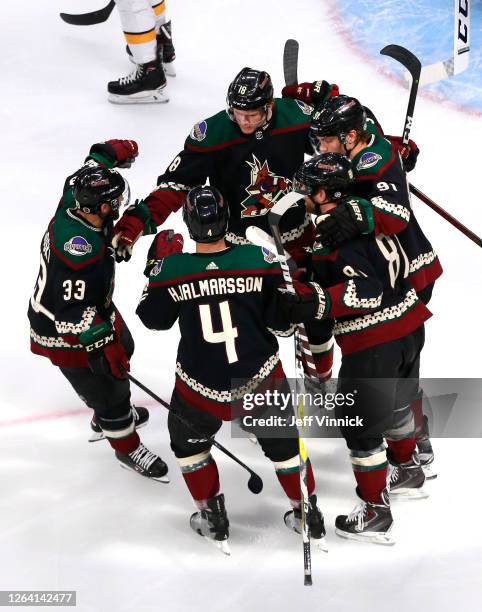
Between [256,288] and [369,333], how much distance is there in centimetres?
44

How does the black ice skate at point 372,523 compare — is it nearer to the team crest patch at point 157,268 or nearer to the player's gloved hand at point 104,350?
the player's gloved hand at point 104,350

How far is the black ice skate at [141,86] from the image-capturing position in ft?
18.1

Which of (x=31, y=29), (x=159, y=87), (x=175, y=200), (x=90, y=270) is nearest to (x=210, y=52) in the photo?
(x=159, y=87)

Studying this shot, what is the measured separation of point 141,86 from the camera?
556cm

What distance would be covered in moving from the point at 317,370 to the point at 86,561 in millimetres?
1183

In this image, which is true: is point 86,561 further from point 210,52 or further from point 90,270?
point 210,52

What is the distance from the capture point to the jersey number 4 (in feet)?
9.21

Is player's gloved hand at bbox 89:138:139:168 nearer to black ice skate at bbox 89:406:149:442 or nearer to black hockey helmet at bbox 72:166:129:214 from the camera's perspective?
black hockey helmet at bbox 72:166:129:214

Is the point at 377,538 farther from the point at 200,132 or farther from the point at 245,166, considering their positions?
the point at 200,132

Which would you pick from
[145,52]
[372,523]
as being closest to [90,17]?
[145,52]

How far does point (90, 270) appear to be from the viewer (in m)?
3.07

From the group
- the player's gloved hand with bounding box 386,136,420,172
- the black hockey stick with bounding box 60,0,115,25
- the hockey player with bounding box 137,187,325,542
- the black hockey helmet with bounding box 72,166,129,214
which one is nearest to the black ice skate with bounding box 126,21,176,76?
the black hockey stick with bounding box 60,0,115,25

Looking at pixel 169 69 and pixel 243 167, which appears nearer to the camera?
pixel 243 167

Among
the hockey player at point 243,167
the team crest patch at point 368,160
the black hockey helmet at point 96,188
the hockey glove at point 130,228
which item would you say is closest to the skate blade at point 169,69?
the hockey player at point 243,167
